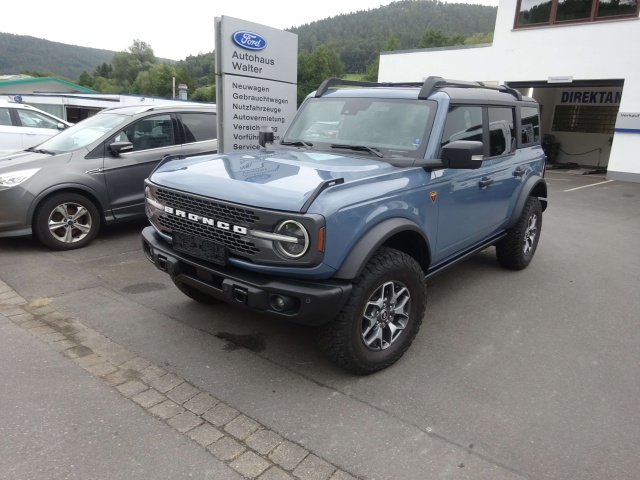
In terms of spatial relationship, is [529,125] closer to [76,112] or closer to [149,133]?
[149,133]

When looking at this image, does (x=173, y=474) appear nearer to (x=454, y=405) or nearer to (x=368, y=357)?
(x=368, y=357)

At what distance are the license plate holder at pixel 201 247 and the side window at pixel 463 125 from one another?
1.95 meters

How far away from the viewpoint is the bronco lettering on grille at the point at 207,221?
2.95m

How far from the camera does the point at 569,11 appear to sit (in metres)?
15.4

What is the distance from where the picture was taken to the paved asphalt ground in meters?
2.49

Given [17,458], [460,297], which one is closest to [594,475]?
[460,297]

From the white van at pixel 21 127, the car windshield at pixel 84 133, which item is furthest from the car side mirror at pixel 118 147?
the white van at pixel 21 127

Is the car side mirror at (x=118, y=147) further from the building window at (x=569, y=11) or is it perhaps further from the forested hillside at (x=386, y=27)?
the forested hillside at (x=386, y=27)

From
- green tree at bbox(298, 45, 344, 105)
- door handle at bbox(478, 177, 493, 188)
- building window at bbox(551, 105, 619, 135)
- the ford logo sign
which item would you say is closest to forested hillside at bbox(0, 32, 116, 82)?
green tree at bbox(298, 45, 344, 105)

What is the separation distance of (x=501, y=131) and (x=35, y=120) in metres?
10.0

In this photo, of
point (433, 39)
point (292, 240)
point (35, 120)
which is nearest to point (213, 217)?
point (292, 240)

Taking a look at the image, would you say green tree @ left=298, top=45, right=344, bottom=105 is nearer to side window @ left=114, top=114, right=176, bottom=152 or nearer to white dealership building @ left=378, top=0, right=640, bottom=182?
white dealership building @ left=378, top=0, right=640, bottom=182

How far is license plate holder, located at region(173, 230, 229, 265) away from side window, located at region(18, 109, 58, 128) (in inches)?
360

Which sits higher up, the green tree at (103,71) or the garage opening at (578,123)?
the green tree at (103,71)
